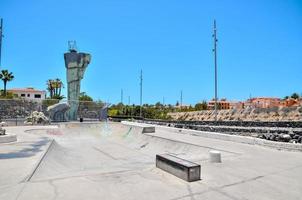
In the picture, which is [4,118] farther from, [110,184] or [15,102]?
[110,184]

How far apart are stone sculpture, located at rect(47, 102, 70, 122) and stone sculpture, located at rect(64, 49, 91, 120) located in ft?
5.94

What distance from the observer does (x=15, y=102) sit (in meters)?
28.8

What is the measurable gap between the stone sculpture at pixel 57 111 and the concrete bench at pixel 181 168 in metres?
23.8

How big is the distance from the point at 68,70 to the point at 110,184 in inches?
1100

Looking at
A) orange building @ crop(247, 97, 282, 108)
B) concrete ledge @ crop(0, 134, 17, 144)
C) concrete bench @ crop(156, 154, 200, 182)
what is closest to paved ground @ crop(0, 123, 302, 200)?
concrete bench @ crop(156, 154, 200, 182)

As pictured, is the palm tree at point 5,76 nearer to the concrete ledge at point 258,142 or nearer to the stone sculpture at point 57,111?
the stone sculpture at point 57,111

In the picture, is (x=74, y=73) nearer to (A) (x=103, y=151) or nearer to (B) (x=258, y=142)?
(A) (x=103, y=151)

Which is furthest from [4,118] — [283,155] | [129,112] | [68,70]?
[283,155]

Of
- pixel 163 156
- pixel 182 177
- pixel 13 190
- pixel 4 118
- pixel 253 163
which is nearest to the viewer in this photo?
pixel 13 190

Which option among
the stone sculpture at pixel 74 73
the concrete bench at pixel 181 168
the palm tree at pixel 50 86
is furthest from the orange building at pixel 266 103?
the palm tree at pixel 50 86

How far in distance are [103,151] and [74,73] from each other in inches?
755

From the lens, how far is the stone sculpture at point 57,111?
28.0 m

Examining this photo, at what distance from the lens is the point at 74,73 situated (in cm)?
3111

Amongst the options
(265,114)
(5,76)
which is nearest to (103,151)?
(265,114)
